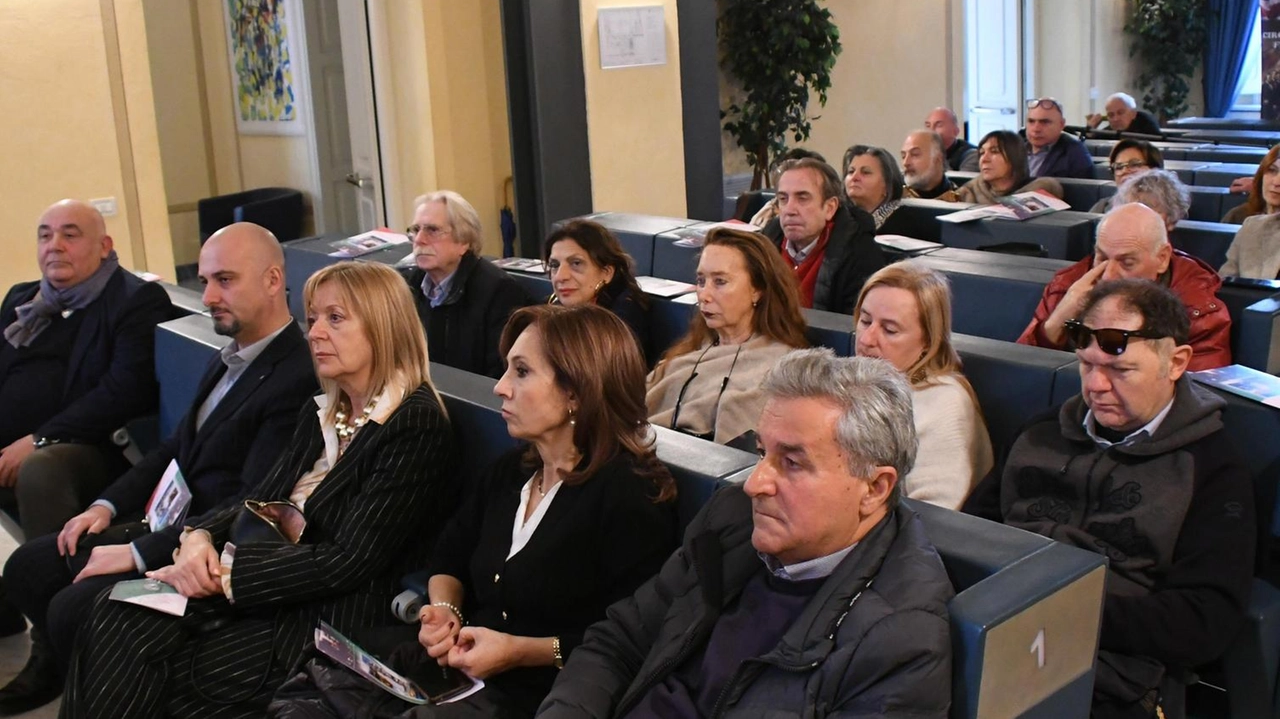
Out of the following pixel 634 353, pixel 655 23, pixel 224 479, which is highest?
pixel 655 23

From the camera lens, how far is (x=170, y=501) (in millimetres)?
2916

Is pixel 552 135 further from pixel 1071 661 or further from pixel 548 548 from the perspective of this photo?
pixel 1071 661

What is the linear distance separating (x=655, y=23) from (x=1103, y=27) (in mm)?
6750

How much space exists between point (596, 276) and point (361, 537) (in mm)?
1314

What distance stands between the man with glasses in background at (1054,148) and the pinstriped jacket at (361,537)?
4708 mm

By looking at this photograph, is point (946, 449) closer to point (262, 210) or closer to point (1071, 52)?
point (262, 210)

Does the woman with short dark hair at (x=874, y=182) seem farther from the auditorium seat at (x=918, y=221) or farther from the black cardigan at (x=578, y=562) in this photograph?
the black cardigan at (x=578, y=562)

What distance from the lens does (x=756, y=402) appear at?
2.93 metres

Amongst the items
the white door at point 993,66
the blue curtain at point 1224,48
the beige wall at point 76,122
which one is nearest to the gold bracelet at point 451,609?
the beige wall at point 76,122

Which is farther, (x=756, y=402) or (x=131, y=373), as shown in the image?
(x=131, y=373)

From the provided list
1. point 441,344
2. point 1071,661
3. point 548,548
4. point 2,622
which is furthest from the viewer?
point 441,344

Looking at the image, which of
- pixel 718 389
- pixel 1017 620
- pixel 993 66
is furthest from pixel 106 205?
pixel 993 66

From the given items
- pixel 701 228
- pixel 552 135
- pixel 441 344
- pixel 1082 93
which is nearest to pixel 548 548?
pixel 441 344

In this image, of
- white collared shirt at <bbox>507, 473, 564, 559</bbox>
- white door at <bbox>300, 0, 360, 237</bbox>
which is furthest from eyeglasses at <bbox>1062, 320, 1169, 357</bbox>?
white door at <bbox>300, 0, 360, 237</bbox>
